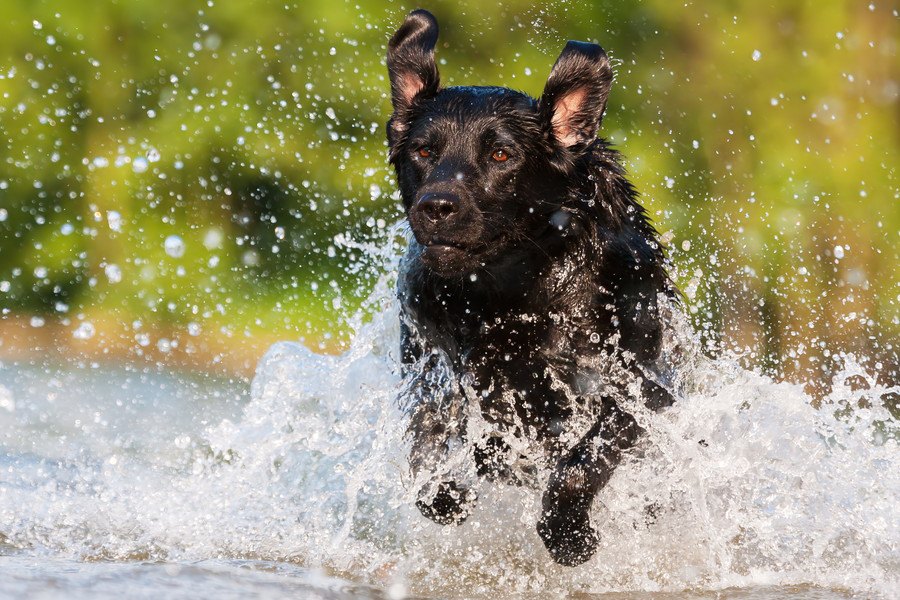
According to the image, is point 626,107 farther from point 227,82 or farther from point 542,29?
point 227,82

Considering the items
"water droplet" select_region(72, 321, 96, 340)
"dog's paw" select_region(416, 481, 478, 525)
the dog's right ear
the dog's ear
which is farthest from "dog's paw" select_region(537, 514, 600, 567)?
"water droplet" select_region(72, 321, 96, 340)

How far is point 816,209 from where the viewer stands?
11.9 meters

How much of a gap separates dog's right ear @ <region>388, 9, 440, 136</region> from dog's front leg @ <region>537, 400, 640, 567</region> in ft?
4.97

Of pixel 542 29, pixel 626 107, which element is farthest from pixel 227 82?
pixel 626 107

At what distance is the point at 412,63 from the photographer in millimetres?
4844

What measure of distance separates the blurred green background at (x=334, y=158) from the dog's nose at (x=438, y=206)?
308 inches

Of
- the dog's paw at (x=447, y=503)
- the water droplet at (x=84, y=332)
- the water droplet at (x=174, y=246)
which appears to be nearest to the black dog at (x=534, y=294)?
the dog's paw at (x=447, y=503)

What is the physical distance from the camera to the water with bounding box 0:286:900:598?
4113mm

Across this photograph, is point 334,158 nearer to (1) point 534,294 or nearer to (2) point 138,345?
(2) point 138,345

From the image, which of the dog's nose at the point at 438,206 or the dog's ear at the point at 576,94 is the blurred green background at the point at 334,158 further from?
the dog's nose at the point at 438,206

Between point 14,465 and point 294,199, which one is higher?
point 294,199

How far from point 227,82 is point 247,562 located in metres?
10.5

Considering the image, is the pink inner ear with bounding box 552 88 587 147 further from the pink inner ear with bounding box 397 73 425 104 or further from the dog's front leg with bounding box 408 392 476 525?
the dog's front leg with bounding box 408 392 476 525

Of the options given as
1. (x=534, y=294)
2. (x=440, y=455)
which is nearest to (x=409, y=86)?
(x=534, y=294)
